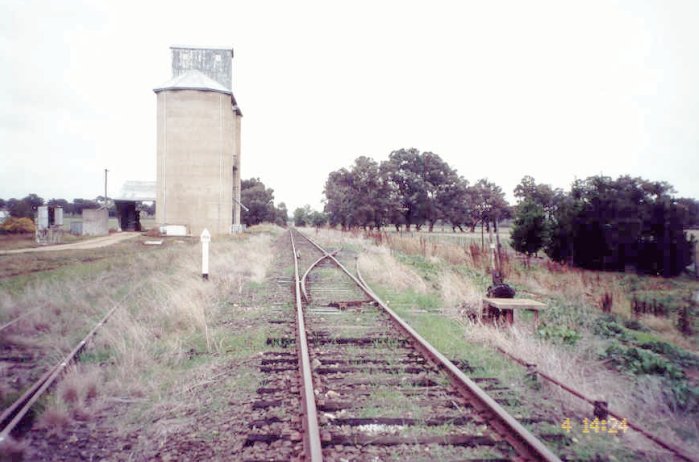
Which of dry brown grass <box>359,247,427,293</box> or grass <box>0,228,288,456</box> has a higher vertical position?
dry brown grass <box>359,247,427,293</box>

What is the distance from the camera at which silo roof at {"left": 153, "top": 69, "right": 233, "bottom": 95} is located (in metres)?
41.1

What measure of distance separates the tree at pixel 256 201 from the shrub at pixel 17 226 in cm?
5357

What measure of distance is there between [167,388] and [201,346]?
155 centimetres

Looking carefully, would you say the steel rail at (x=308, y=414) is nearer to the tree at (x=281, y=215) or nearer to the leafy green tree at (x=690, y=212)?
the leafy green tree at (x=690, y=212)

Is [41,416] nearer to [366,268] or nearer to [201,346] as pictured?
[201,346]

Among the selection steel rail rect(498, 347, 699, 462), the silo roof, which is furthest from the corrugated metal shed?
steel rail rect(498, 347, 699, 462)

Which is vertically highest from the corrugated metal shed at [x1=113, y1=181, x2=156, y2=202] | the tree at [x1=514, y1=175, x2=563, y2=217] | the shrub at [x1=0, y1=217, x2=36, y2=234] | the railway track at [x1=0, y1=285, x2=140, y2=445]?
the tree at [x1=514, y1=175, x2=563, y2=217]

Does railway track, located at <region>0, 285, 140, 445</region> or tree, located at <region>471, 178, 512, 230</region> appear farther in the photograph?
tree, located at <region>471, 178, 512, 230</region>

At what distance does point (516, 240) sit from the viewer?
81.9 feet

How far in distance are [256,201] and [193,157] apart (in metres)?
54.6

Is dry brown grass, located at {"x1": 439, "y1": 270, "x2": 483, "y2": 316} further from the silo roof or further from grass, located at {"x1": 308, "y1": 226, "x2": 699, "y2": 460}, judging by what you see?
the silo roof

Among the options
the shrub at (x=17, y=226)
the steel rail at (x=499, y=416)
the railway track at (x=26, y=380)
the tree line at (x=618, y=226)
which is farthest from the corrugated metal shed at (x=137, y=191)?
the steel rail at (x=499, y=416)

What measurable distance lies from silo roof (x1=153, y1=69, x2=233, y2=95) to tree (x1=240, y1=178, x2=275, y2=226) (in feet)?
153

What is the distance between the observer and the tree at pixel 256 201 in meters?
93.1
